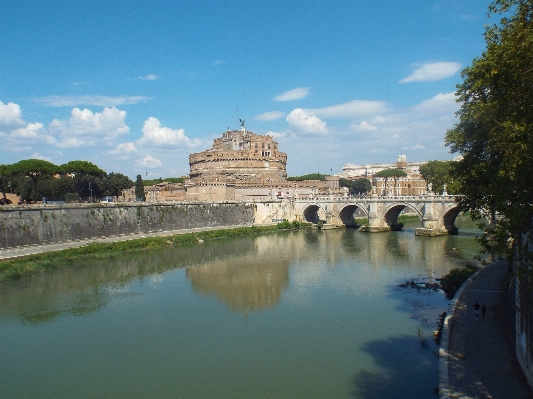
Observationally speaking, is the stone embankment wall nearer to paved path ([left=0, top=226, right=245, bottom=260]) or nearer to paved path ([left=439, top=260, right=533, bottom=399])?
paved path ([left=0, top=226, right=245, bottom=260])

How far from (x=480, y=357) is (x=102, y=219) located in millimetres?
24154

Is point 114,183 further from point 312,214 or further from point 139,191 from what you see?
point 312,214

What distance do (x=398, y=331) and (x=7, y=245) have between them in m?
19.1

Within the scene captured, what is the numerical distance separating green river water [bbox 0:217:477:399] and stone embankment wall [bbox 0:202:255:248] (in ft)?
15.5

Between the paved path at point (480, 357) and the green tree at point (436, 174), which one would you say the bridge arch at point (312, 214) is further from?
the paved path at point (480, 357)

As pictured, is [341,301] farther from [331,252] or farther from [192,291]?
[331,252]

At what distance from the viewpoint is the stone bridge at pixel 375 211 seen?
28.5 metres

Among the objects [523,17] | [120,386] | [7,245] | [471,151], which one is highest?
[523,17]

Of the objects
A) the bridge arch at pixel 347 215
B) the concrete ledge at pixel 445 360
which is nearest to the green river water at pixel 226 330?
the concrete ledge at pixel 445 360

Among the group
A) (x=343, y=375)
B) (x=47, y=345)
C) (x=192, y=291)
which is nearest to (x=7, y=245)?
(x=192, y=291)

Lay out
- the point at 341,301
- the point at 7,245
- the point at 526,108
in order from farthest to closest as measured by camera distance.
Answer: the point at 7,245, the point at 341,301, the point at 526,108

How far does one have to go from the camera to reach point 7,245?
21562 millimetres

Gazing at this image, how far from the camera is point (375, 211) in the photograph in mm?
32375

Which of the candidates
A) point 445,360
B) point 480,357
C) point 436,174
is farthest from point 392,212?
point 445,360
